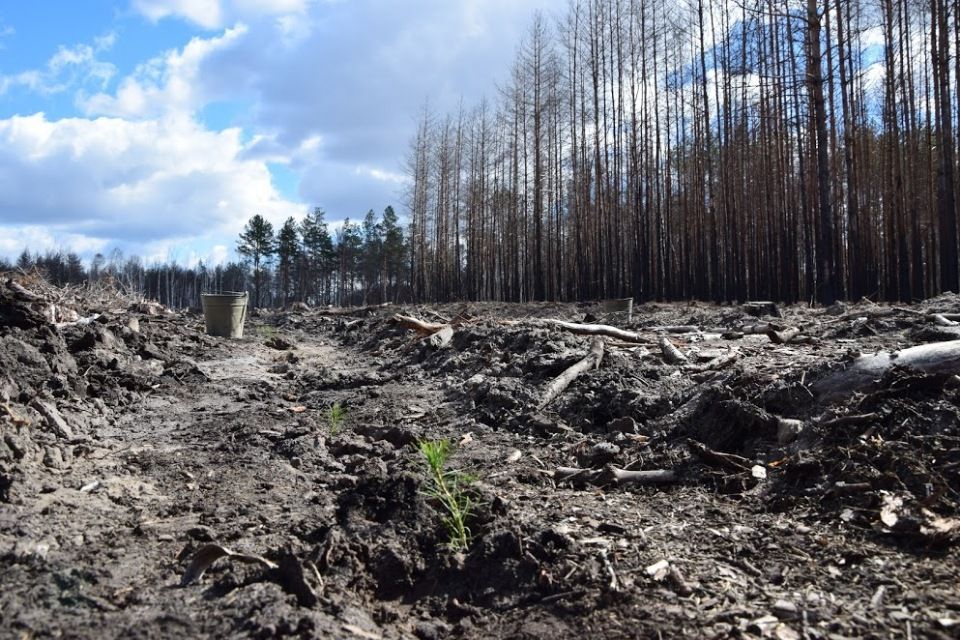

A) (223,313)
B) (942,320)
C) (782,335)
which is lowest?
(782,335)

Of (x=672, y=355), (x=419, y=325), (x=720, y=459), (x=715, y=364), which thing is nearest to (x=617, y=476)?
(x=720, y=459)

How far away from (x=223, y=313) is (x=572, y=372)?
8089 mm

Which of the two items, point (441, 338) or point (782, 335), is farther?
point (441, 338)

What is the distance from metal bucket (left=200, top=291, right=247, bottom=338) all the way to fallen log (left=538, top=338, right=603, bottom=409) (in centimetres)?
769

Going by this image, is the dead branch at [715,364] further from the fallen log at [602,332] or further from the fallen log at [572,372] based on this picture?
the fallen log at [602,332]

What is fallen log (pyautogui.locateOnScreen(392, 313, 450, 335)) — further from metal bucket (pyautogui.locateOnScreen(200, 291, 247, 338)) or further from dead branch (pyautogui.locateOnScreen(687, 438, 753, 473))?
dead branch (pyautogui.locateOnScreen(687, 438, 753, 473))

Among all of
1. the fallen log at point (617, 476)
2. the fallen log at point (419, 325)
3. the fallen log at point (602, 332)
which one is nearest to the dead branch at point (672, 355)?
the fallen log at point (602, 332)

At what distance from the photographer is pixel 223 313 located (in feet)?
38.5

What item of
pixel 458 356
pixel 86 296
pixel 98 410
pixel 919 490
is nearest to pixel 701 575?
pixel 919 490

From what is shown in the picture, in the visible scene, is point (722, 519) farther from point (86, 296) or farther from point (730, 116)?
point (730, 116)

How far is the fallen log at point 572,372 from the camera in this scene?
18.4 ft

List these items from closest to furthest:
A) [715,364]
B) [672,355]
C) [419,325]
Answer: [715,364], [672,355], [419,325]

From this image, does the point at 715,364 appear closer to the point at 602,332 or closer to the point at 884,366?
the point at 884,366

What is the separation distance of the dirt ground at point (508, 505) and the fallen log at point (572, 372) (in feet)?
0.26
